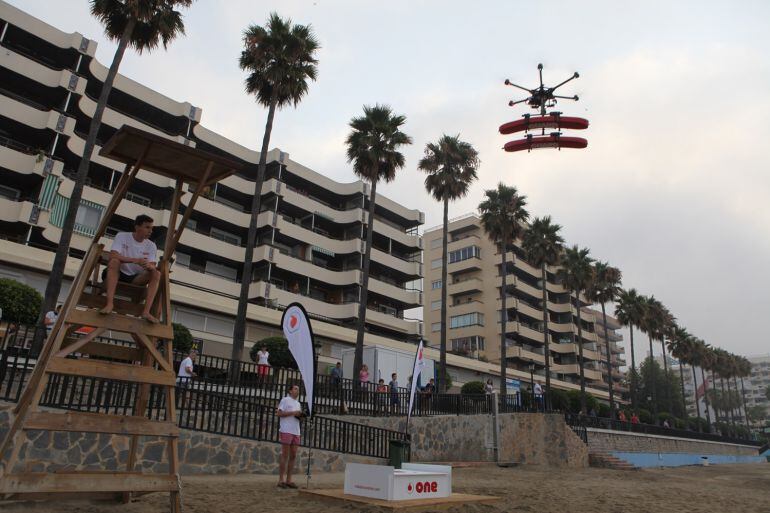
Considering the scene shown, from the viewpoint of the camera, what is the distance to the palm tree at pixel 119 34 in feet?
58.3

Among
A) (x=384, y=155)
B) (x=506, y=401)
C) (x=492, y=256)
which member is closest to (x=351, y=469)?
(x=506, y=401)

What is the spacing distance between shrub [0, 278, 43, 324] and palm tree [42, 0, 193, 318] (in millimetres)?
1939

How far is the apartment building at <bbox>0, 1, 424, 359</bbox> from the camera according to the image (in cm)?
2852

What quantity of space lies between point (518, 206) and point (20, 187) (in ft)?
112

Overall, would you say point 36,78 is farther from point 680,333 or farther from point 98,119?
point 680,333

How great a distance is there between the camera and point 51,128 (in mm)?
29359

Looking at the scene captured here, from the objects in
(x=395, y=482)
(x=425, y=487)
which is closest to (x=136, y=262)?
(x=395, y=482)

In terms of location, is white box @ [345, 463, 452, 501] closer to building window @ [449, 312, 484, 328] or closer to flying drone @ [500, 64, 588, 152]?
flying drone @ [500, 64, 588, 152]

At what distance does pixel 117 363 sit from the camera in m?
5.11

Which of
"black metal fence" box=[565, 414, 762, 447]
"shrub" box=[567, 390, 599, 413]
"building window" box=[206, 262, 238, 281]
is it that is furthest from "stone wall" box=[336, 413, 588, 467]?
"shrub" box=[567, 390, 599, 413]

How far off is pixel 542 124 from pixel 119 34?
56.7 ft

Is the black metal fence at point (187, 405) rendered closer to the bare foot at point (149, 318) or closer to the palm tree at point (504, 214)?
the bare foot at point (149, 318)

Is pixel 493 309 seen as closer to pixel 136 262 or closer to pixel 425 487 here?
pixel 425 487

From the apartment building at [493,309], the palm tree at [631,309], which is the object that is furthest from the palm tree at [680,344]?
the palm tree at [631,309]
